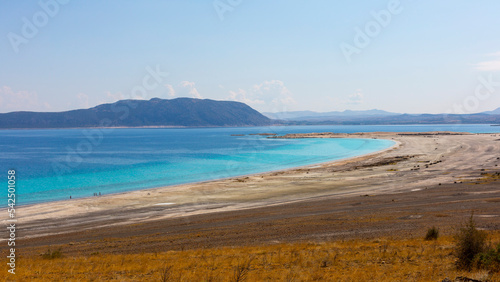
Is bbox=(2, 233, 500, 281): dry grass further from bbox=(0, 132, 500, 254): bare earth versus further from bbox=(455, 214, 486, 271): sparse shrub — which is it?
bbox=(0, 132, 500, 254): bare earth

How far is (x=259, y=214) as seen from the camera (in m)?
24.5

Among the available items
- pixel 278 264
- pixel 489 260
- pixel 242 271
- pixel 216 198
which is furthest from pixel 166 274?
pixel 216 198

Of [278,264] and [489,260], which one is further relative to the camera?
[278,264]

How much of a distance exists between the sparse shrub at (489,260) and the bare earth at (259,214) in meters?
5.55

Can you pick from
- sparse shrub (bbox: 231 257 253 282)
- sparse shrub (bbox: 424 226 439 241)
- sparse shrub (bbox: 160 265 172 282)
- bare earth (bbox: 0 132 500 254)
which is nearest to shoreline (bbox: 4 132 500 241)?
bare earth (bbox: 0 132 500 254)

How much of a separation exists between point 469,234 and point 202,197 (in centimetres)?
2760

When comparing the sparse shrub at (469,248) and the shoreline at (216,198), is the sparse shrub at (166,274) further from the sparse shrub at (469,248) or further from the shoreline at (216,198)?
the shoreline at (216,198)

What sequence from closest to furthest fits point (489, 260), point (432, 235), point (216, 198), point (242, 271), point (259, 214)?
point (489, 260)
point (242, 271)
point (432, 235)
point (259, 214)
point (216, 198)

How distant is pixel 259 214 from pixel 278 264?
11845 millimetres

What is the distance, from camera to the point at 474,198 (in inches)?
973

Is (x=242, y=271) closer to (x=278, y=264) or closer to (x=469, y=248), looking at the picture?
(x=278, y=264)

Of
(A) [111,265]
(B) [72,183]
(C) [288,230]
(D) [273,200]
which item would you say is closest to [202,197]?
(D) [273,200]

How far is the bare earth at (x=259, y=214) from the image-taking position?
17.9 m

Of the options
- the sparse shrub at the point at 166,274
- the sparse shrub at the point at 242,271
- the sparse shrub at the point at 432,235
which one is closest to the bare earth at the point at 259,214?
the sparse shrub at the point at 432,235
